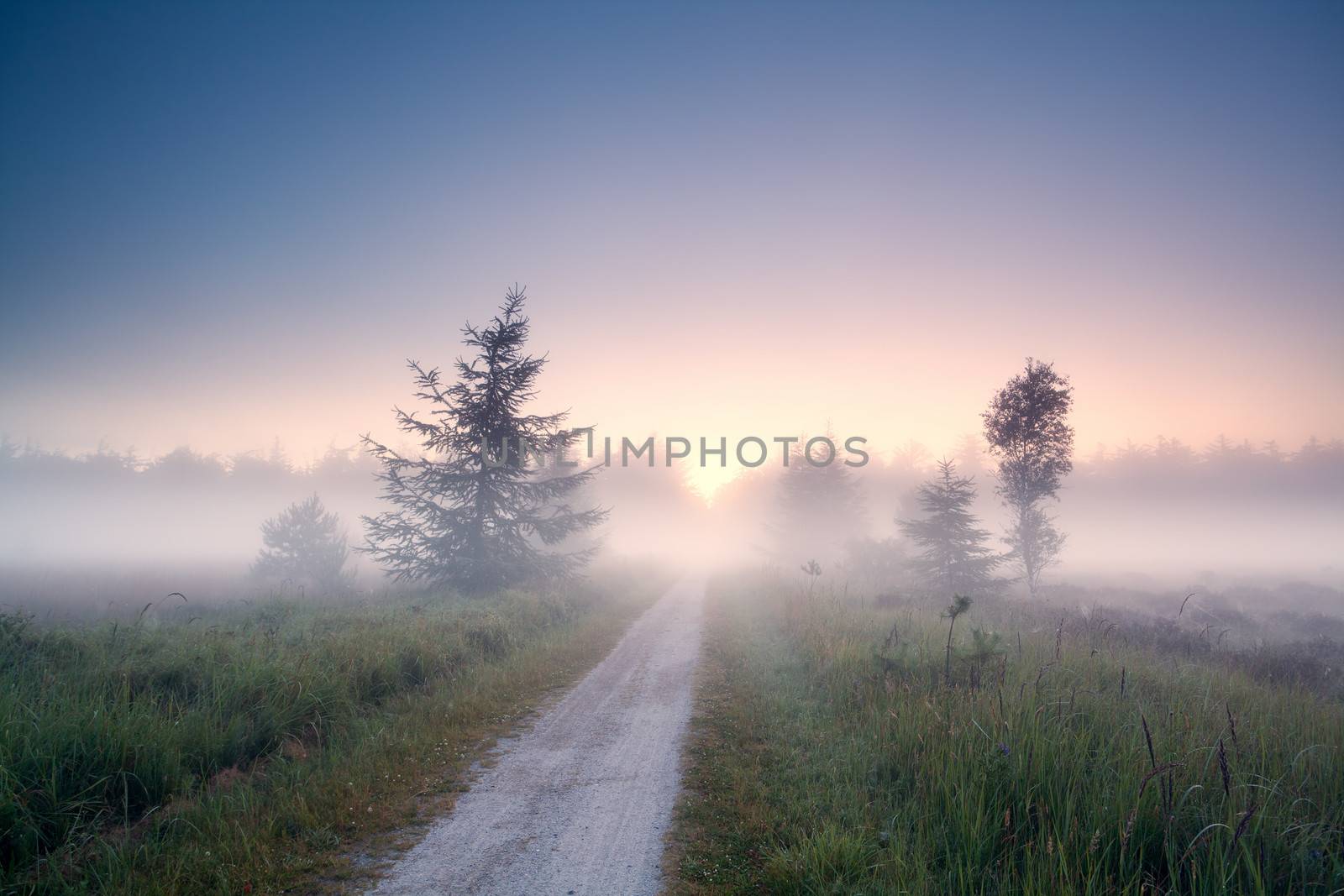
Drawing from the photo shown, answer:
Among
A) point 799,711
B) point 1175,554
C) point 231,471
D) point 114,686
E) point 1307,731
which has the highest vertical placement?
point 231,471

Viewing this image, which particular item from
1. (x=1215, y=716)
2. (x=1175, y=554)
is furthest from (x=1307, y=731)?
(x=1175, y=554)

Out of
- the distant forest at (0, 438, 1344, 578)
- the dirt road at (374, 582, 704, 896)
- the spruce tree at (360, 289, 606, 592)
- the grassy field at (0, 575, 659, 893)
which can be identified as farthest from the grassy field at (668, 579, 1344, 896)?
the distant forest at (0, 438, 1344, 578)

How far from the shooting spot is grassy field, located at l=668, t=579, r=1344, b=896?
3.80 meters

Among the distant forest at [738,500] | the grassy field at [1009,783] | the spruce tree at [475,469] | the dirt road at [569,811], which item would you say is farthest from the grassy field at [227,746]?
the distant forest at [738,500]

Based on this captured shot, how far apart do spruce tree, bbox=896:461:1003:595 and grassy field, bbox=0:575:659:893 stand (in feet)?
71.7

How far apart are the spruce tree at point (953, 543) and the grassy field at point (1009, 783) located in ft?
52.5

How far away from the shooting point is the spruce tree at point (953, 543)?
25.5 metres

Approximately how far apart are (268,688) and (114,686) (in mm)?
1861

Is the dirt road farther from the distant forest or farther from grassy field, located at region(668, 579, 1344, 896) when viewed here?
the distant forest

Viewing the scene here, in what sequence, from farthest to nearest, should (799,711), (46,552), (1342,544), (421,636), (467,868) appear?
(1342,544)
(46,552)
(421,636)
(799,711)
(467,868)

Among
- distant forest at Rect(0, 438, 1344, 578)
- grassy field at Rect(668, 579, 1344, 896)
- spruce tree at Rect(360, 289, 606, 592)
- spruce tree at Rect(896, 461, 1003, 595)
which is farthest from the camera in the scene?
distant forest at Rect(0, 438, 1344, 578)

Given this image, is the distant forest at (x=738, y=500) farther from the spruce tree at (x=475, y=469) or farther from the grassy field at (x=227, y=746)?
the grassy field at (x=227, y=746)

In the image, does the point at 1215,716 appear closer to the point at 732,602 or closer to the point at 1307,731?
the point at 1307,731

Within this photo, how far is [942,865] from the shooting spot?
430 centimetres
